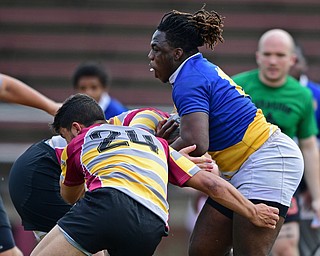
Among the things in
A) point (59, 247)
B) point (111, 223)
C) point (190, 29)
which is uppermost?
point (190, 29)

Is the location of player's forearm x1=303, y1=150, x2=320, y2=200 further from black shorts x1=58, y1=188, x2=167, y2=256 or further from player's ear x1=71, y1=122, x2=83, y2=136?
black shorts x1=58, y1=188, x2=167, y2=256

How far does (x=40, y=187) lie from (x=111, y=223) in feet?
3.96

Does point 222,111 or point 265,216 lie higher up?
point 222,111

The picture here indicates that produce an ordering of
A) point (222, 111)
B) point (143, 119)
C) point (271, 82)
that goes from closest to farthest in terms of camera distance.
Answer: point (222, 111) → point (143, 119) → point (271, 82)

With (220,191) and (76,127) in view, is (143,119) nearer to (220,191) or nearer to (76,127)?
(76,127)

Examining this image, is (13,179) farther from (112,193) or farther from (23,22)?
(23,22)

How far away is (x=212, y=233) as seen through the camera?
223 inches

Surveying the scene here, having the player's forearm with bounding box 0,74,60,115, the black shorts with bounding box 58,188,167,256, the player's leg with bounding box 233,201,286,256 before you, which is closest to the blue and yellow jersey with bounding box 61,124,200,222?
the black shorts with bounding box 58,188,167,256

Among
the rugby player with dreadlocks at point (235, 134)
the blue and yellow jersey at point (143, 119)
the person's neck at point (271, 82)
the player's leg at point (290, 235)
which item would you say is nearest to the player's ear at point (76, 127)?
the blue and yellow jersey at point (143, 119)

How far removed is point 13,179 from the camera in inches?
232

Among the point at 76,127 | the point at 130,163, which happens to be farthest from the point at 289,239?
the point at 130,163

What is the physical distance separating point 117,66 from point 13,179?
22.4 feet

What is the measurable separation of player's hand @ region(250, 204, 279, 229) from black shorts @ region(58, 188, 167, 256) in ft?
1.86

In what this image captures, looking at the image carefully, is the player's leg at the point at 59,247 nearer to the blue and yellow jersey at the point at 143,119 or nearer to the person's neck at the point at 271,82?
the blue and yellow jersey at the point at 143,119
